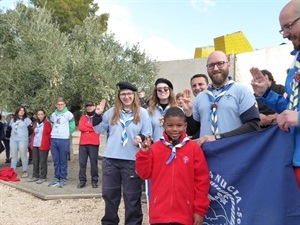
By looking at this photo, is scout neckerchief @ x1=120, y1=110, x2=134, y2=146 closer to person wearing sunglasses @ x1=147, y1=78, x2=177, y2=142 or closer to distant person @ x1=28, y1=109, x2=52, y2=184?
person wearing sunglasses @ x1=147, y1=78, x2=177, y2=142

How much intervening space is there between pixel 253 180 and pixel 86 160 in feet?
20.8

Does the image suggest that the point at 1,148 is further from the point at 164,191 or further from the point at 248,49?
the point at 248,49

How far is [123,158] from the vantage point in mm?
5109

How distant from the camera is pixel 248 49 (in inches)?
848

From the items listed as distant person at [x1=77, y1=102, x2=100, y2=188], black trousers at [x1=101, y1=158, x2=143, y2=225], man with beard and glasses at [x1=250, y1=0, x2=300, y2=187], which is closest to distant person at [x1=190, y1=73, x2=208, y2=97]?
black trousers at [x1=101, y1=158, x2=143, y2=225]

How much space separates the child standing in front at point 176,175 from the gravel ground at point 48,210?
304cm

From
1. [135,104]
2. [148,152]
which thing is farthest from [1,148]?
[148,152]

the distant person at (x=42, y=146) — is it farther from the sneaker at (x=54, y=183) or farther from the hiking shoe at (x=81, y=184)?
the hiking shoe at (x=81, y=184)

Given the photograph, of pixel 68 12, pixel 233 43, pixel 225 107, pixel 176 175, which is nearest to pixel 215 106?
pixel 225 107

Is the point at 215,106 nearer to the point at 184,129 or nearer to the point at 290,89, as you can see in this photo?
the point at 184,129

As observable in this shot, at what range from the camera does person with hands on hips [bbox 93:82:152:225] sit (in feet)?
16.8

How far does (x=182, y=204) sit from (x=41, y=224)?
143 inches

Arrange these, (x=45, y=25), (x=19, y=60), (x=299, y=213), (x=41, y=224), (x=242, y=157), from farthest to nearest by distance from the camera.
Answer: (x=45, y=25) < (x=19, y=60) < (x=41, y=224) < (x=242, y=157) < (x=299, y=213)

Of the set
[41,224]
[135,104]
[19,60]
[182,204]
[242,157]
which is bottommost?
[41,224]
